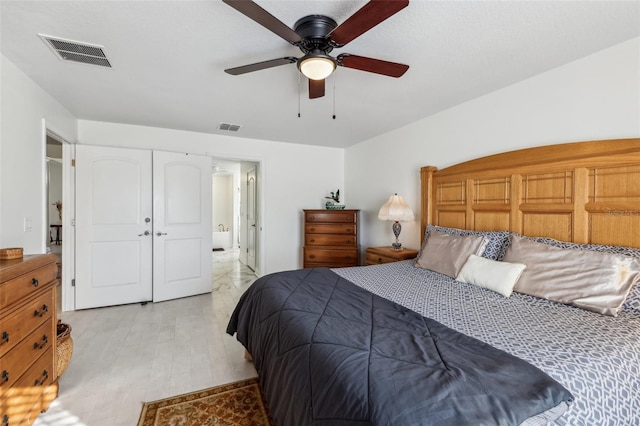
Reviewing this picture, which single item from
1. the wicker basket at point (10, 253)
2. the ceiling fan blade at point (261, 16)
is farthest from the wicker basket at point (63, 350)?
the ceiling fan blade at point (261, 16)

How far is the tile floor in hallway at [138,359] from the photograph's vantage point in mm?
1773

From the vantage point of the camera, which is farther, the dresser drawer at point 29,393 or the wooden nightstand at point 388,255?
the wooden nightstand at point 388,255

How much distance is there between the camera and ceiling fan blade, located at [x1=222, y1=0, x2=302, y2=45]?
3.95ft

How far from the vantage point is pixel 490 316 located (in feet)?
4.89

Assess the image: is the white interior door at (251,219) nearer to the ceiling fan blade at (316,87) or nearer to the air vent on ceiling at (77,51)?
the air vent on ceiling at (77,51)

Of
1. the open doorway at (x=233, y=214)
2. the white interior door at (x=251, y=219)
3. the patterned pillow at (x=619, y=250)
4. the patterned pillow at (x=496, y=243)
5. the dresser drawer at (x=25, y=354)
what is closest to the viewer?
the dresser drawer at (x=25, y=354)

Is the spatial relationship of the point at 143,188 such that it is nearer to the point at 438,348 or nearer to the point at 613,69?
the point at 438,348

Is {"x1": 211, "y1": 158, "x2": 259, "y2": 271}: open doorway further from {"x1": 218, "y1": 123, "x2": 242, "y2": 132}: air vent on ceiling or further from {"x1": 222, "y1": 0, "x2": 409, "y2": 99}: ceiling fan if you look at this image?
{"x1": 222, "y1": 0, "x2": 409, "y2": 99}: ceiling fan

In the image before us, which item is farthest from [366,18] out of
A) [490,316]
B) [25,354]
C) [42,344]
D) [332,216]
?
[332,216]

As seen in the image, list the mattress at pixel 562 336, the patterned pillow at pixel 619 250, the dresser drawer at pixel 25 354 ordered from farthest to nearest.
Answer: the patterned pillow at pixel 619 250 → the dresser drawer at pixel 25 354 → the mattress at pixel 562 336

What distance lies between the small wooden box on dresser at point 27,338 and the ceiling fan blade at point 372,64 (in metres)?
2.07

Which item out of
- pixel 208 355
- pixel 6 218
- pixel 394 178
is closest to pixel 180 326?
pixel 208 355

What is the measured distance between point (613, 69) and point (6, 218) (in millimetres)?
4298

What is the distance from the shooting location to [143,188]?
146 inches
